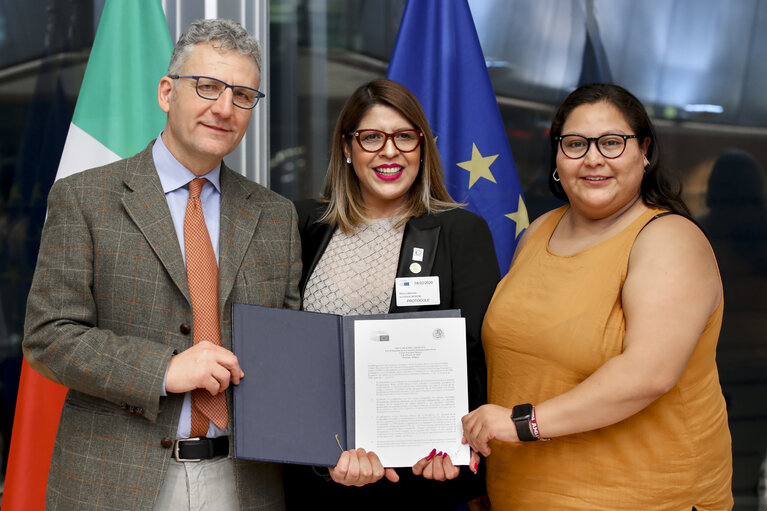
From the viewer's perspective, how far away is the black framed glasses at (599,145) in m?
1.92

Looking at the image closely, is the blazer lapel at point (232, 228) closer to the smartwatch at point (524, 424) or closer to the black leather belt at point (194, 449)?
the black leather belt at point (194, 449)

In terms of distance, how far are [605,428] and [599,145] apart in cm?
79

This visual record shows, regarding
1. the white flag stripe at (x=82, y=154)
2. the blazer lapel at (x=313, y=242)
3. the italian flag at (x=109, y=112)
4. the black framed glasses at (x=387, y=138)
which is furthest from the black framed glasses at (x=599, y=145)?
the white flag stripe at (x=82, y=154)

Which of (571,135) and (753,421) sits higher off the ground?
(571,135)

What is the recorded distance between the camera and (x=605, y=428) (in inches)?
73.6

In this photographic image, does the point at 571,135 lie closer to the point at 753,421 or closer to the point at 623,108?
the point at 623,108

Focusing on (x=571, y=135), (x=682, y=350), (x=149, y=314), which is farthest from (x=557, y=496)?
(x=149, y=314)

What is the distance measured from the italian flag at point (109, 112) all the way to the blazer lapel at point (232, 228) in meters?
1.00

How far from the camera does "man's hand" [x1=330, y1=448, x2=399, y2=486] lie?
5.77 ft

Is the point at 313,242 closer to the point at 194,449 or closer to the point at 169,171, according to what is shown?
the point at 169,171

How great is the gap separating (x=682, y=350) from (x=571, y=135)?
0.67m

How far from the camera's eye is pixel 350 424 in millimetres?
1831

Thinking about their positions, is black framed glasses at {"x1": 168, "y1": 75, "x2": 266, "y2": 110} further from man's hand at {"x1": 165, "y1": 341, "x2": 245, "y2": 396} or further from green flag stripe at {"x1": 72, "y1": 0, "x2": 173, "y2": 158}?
→ green flag stripe at {"x1": 72, "y1": 0, "x2": 173, "y2": 158}

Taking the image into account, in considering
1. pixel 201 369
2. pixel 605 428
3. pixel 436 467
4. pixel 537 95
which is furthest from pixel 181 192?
pixel 537 95
